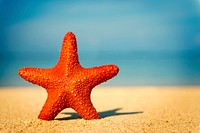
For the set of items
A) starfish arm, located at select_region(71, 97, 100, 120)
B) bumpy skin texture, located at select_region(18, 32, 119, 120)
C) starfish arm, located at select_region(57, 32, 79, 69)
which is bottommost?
starfish arm, located at select_region(71, 97, 100, 120)

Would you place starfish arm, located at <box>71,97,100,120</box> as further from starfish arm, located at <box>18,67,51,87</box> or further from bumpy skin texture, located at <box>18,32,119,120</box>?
starfish arm, located at <box>18,67,51,87</box>

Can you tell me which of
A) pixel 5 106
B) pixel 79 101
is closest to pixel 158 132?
pixel 79 101

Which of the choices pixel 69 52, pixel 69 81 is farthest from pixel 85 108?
pixel 69 52

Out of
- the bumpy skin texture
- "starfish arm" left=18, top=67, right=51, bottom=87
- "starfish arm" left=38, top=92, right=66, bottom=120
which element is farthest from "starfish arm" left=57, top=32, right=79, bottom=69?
"starfish arm" left=38, top=92, right=66, bottom=120

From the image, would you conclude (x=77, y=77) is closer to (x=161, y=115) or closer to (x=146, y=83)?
(x=161, y=115)

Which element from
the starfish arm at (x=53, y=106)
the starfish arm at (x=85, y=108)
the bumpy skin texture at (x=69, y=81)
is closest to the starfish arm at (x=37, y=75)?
the bumpy skin texture at (x=69, y=81)

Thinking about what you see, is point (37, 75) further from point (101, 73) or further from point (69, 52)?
point (101, 73)

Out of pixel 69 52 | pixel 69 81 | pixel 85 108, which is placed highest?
pixel 69 52

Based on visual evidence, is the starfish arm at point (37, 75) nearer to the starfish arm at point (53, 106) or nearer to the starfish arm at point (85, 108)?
the starfish arm at point (53, 106)
